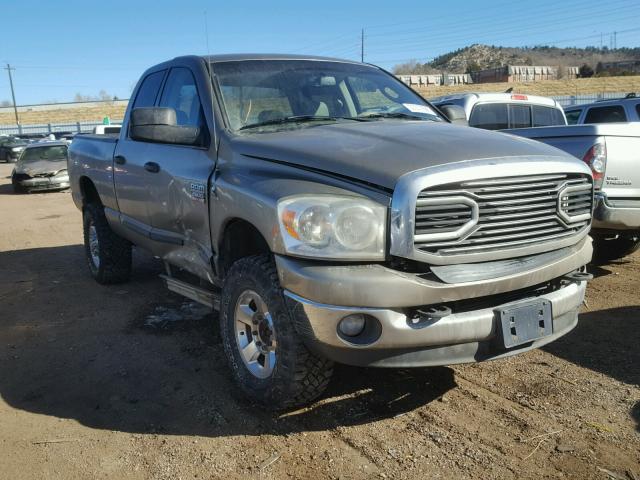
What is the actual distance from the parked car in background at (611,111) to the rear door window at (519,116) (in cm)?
222

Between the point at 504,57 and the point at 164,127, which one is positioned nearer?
the point at 164,127

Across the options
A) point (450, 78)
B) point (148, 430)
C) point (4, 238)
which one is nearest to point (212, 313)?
point (148, 430)

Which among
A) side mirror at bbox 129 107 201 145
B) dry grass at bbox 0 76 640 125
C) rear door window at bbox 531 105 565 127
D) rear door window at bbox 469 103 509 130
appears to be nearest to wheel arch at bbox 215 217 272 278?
side mirror at bbox 129 107 201 145

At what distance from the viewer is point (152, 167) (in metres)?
4.51

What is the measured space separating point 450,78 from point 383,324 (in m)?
80.2

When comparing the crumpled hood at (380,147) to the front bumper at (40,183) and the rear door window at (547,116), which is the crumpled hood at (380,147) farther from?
the front bumper at (40,183)

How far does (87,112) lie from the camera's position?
3083 inches

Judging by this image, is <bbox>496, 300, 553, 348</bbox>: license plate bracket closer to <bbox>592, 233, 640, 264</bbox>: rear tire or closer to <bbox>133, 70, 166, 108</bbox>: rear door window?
<bbox>133, 70, 166, 108</bbox>: rear door window

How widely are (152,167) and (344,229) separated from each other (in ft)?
7.47

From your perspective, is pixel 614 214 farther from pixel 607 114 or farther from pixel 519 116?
pixel 607 114

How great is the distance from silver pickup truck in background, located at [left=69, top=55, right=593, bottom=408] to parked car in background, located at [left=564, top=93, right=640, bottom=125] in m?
8.05

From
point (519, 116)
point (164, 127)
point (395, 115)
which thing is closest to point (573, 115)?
point (519, 116)

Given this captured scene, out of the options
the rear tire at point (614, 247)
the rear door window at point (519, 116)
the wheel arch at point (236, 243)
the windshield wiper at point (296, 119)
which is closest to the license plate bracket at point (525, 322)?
the wheel arch at point (236, 243)

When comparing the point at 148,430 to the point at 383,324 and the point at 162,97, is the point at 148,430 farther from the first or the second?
the point at 162,97
